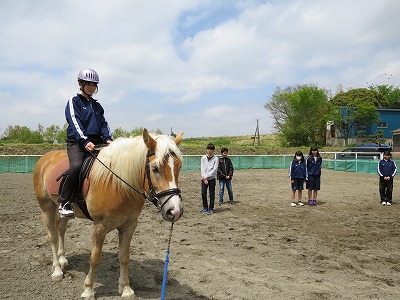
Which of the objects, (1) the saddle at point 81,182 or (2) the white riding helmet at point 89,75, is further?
(2) the white riding helmet at point 89,75

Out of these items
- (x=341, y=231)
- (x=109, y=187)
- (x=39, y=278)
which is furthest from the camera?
(x=341, y=231)

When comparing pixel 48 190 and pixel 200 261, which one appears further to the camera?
pixel 200 261

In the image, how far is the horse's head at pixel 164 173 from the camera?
3.10 metres

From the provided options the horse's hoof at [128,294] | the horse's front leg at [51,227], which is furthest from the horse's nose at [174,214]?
the horse's front leg at [51,227]

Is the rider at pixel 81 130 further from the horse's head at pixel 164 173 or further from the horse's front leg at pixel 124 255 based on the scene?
the horse's head at pixel 164 173

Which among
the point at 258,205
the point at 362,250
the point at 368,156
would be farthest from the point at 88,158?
the point at 368,156

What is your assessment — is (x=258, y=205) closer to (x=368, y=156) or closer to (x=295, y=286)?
(x=295, y=286)

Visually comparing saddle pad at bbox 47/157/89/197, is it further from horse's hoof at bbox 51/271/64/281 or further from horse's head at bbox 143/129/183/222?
horse's head at bbox 143/129/183/222

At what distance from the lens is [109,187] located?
3693 millimetres

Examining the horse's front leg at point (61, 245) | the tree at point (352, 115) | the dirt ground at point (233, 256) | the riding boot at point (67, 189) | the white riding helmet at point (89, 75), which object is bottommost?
the dirt ground at point (233, 256)

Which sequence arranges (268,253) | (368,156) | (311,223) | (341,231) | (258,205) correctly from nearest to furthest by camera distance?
1. (268,253)
2. (341,231)
3. (311,223)
4. (258,205)
5. (368,156)

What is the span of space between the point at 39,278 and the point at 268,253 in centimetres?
362

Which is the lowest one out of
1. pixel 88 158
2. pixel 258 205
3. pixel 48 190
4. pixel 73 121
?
pixel 258 205

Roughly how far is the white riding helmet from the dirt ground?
272 cm
